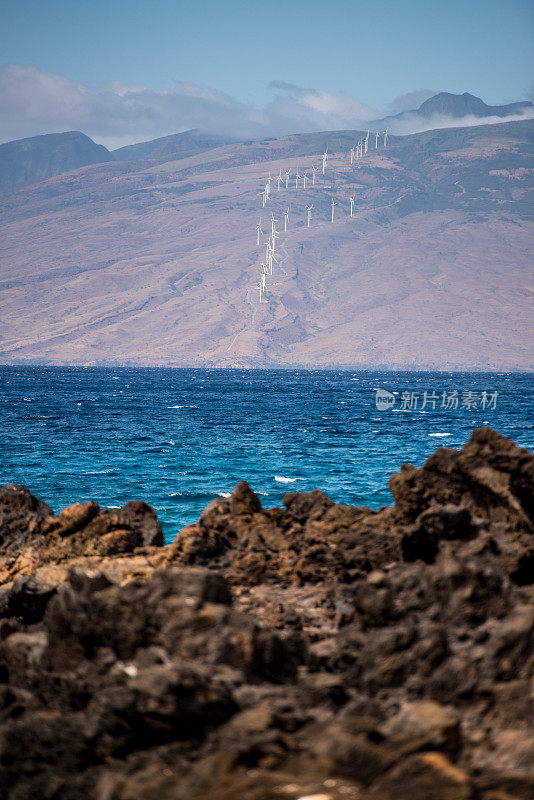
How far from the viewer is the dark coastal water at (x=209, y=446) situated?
3011 centimetres

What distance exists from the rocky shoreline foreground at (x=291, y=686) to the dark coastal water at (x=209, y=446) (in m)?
14.7

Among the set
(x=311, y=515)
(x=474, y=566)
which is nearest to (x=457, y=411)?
(x=311, y=515)

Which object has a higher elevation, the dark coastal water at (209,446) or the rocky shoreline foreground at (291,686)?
the rocky shoreline foreground at (291,686)

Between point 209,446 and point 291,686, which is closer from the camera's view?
point 291,686

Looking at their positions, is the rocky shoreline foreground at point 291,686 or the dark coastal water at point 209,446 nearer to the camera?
the rocky shoreline foreground at point 291,686

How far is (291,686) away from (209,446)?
41395 mm

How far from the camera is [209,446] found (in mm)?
47094

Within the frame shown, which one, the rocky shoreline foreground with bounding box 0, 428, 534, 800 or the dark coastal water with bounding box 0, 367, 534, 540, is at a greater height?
the rocky shoreline foreground with bounding box 0, 428, 534, 800

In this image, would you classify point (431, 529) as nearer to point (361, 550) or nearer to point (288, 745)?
point (361, 550)

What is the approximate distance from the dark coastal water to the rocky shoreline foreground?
14716 millimetres

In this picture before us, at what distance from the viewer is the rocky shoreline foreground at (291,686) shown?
4504 mm

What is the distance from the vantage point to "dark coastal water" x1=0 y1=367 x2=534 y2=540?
3011 cm

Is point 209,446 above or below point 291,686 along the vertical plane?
below

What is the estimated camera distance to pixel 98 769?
5246 mm
